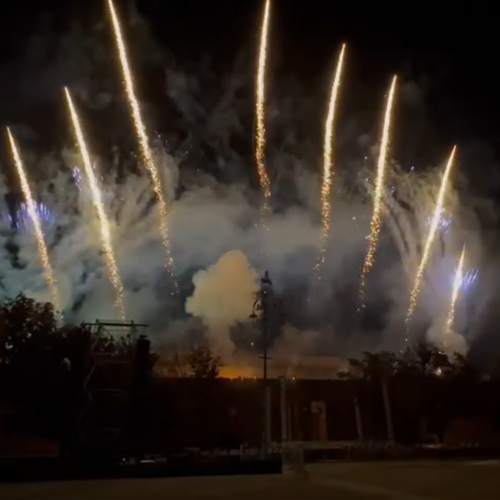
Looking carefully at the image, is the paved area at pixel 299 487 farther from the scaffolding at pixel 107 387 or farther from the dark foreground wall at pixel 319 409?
the dark foreground wall at pixel 319 409

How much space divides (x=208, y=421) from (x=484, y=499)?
988 inches

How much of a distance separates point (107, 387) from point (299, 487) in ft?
44.3

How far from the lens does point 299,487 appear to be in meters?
19.8

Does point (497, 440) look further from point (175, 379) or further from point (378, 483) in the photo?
point (378, 483)

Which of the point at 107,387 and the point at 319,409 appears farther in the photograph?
the point at 319,409

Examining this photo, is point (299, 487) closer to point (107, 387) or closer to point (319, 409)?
point (107, 387)

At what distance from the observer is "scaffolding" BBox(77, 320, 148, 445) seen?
3041 cm

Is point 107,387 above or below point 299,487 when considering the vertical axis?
above

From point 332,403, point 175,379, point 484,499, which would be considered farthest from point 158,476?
point 332,403

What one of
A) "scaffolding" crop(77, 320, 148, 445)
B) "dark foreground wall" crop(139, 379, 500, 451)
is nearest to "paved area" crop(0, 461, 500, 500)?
"scaffolding" crop(77, 320, 148, 445)

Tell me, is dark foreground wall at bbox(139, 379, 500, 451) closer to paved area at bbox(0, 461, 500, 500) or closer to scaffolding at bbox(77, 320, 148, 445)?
scaffolding at bbox(77, 320, 148, 445)

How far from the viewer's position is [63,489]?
2031 cm

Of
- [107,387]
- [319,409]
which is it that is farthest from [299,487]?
[319,409]

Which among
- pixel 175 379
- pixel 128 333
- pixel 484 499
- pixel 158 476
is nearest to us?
pixel 484 499
